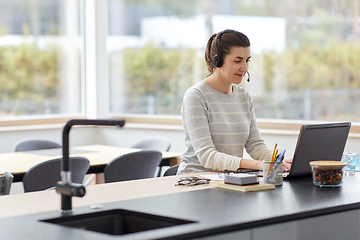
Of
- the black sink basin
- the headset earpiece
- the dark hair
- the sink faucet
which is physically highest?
the dark hair

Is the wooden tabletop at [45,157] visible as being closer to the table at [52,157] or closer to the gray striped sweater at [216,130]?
the table at [52,157]

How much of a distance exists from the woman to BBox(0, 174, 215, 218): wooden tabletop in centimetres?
36

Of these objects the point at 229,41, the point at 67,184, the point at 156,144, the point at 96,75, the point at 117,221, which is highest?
the point at 229,41

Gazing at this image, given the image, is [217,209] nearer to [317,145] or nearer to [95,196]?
[95,196]

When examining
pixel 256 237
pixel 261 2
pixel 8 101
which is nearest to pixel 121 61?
pixel 8 101

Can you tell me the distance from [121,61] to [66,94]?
79 centimetres

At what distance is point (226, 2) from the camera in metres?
5.24

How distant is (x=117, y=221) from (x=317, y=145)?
0.94m

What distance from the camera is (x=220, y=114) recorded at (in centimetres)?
243

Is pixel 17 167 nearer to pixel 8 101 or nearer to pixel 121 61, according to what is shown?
pixel 8 101

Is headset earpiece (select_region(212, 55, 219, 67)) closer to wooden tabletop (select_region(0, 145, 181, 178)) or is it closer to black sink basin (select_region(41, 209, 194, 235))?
black sink basin (select_region(41, 209, 194, 235))

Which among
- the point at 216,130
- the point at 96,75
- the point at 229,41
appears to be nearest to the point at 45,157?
the point at 216,130

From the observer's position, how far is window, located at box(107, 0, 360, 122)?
4570 millimetres

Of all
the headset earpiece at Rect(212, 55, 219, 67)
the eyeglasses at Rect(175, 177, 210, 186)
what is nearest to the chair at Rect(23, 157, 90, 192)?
the headset earpiece at Rect(212, 55, 219, 67)
